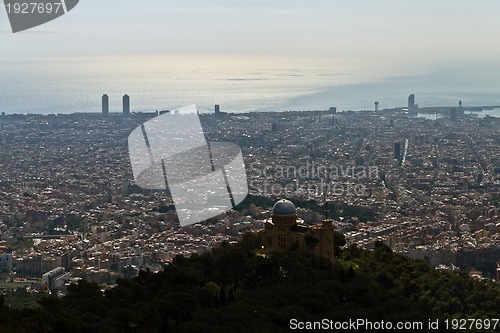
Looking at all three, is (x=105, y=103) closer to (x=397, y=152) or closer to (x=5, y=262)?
(x=397, y=152)

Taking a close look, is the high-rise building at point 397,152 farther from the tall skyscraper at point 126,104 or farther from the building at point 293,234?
the building at point 293,234

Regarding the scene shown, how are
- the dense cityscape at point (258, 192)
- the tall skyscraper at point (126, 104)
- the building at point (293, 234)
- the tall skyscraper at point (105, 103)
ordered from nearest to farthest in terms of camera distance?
1. the building at point (293, 234)
2. the dense cityscape at point (258, 192)
3. the tall skyscraper at point (126, 104)
4. the tall skyscraper at point (105, 103)

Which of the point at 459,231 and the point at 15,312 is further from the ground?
the point at 15,312

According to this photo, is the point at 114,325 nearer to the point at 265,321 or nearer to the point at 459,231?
the point at 265,321

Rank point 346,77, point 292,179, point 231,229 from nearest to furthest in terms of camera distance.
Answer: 1. point 231,229
2. point 292,179
3. point 346,77

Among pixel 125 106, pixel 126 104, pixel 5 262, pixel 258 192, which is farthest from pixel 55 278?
pixel 125 106

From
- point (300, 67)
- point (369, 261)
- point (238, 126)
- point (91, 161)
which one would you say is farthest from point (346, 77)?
point (369, 261)

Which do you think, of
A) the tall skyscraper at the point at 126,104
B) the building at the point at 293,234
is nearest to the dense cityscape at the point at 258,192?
the tall skyscraper at the point at 126,104

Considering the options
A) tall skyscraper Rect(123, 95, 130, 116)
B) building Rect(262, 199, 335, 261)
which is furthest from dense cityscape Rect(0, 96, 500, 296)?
building Rect(262, 199, 335, 261)
